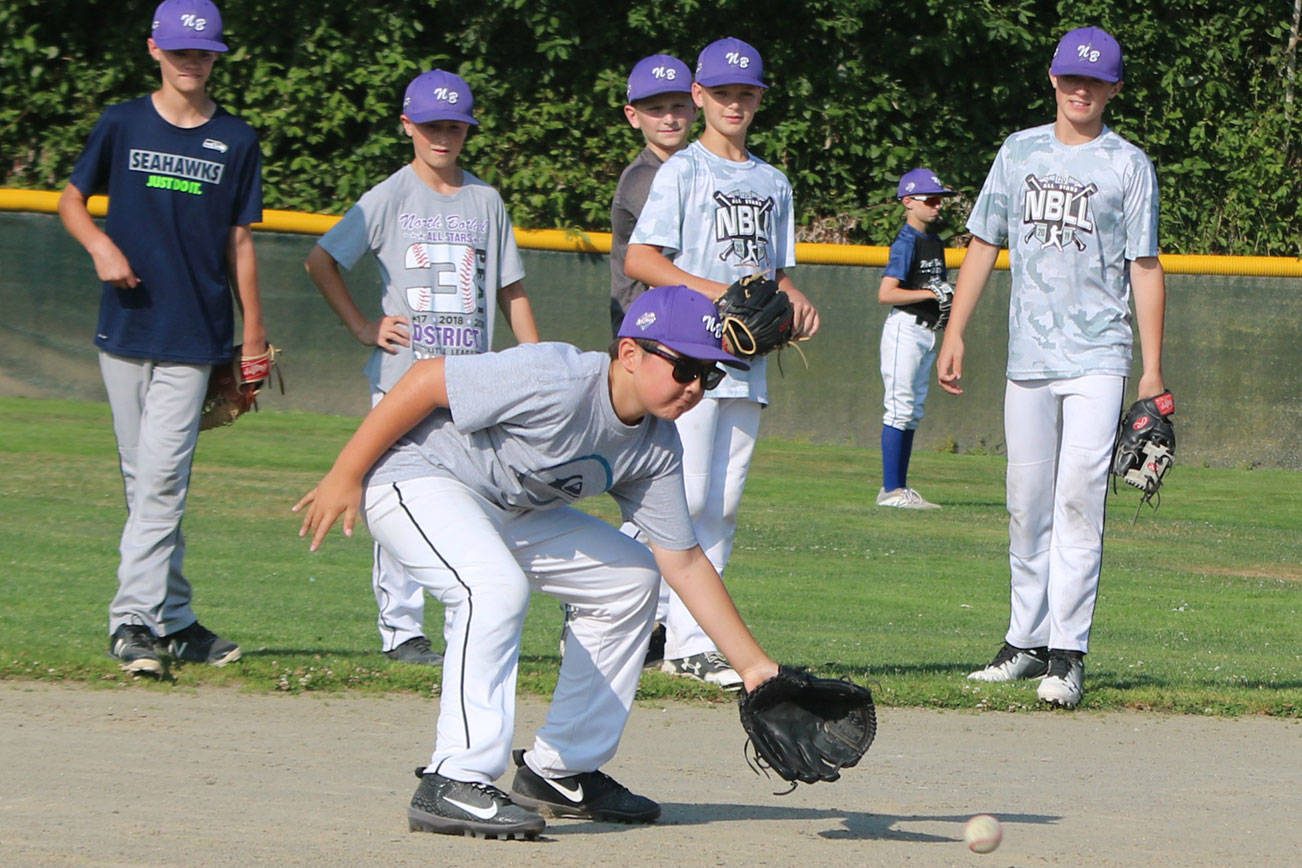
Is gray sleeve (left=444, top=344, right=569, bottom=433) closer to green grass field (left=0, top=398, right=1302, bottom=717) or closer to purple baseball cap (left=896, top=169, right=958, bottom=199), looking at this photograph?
green grass field (left=0, top=398, right=1302, bottom=717)

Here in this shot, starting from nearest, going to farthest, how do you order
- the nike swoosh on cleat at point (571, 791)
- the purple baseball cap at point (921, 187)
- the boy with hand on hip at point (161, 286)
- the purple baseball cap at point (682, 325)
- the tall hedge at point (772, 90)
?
the purple baseball cap at point (682, 325) → the nike swoosh on cleat at point (571, 791) → the boy with hand on hip at point (161, 286) → the purple baseball cap at point (921, 187) → the tall hedge at point (772, 90)

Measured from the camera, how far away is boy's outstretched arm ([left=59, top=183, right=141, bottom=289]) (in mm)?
5949

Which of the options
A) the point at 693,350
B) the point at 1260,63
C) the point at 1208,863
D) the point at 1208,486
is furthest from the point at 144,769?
the point at 1260,63

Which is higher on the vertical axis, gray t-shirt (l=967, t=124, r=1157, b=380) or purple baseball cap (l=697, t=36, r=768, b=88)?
purple baseball cap (l=697, t=36, r=768, b=88)

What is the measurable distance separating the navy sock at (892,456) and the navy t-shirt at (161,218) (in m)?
6.77

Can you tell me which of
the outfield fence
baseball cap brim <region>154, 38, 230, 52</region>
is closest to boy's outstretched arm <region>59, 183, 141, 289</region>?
baseball cap brim <region>154, 38, 230, 52</region>

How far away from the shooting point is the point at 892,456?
12352mm

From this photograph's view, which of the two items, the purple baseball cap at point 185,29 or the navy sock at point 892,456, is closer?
the purple baseball cap at point 185,29

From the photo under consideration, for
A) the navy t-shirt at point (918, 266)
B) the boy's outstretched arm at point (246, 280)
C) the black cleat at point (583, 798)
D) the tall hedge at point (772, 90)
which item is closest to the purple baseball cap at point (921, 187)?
the navy t-shirt at point (918, 266)

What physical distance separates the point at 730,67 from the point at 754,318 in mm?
2166

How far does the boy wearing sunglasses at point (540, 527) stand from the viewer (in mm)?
4270

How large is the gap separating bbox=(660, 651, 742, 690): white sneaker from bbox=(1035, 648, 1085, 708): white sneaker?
108 cm

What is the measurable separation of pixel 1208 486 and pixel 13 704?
439 inches

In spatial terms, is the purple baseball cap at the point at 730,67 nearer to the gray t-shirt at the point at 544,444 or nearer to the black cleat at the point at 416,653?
the gray t-shirt at the point at 544,444
